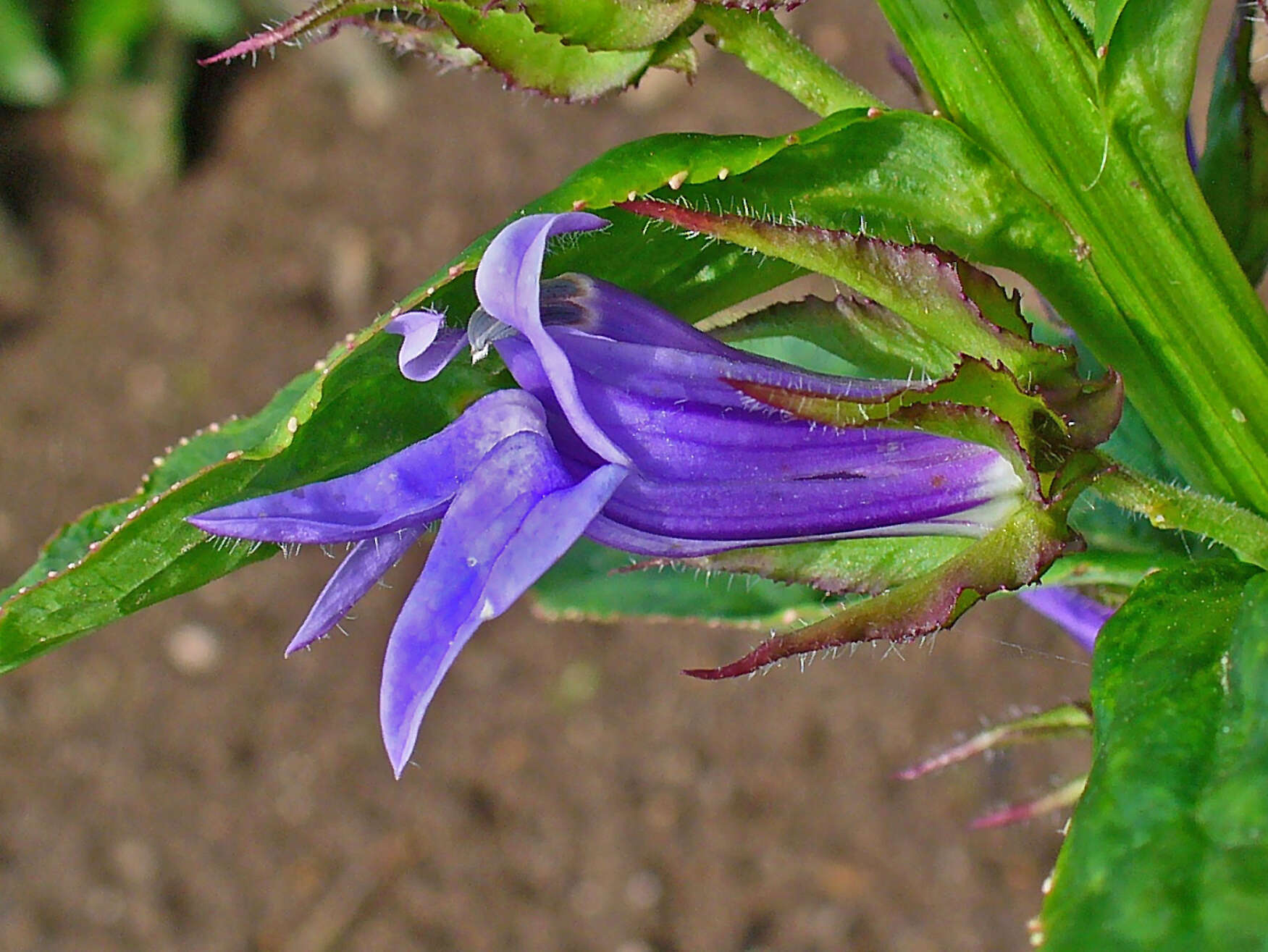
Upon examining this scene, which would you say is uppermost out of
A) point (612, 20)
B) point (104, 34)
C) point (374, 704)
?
point (104, 34)

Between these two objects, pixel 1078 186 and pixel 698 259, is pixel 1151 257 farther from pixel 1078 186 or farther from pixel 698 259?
pixel 698 259

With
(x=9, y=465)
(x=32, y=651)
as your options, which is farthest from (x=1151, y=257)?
(x=9, y=465)

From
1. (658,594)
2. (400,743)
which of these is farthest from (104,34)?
(400,743)

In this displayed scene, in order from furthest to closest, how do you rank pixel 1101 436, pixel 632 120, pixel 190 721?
pixel 632 120
pixel 190 721
pixel 1101 436

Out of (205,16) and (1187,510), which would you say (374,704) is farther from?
(1187,510)

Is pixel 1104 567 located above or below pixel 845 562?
below

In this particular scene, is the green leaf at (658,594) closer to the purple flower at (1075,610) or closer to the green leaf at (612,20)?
the purple flower at (1075,610)
